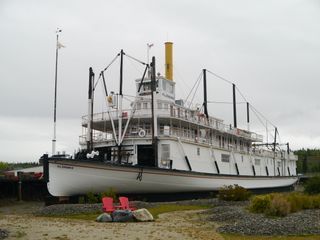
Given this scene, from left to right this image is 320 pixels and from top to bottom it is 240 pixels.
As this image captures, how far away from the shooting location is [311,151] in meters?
118

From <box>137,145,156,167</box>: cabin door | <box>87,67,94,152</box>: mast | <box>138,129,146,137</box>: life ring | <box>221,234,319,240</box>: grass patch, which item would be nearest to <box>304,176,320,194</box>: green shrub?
<box>137,145,156,167</box>: cabin door

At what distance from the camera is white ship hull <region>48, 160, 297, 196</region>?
27.0 m

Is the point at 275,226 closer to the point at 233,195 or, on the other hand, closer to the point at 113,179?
the point at 233,195

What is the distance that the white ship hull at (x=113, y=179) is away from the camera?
88.6ft

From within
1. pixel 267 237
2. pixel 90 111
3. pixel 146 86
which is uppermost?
pixel 146 86

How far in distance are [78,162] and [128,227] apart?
11.4 m

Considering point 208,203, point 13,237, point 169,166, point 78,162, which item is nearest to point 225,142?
point 169,166

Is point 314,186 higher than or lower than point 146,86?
lower

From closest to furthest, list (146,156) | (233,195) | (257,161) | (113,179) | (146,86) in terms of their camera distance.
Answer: (113,179) → (233,195) → (146,156) → (146,86) → (257,161)

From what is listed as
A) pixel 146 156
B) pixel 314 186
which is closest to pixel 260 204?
pixel 146 156

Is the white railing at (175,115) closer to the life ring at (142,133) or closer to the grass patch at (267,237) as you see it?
the life ring at (142,133)

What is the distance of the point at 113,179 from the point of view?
28047mm

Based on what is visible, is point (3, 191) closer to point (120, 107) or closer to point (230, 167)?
point (120, 107)

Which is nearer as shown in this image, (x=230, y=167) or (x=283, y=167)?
(x=230, y=167)
